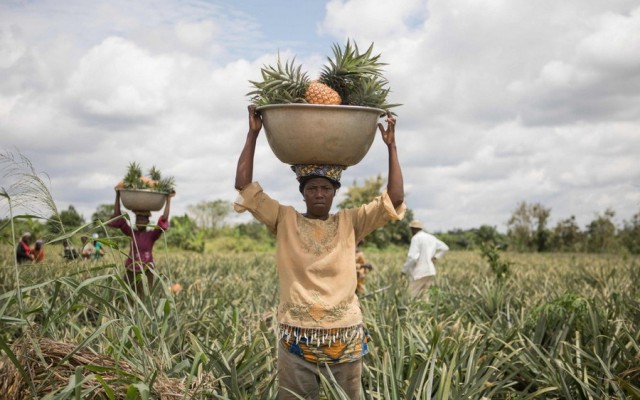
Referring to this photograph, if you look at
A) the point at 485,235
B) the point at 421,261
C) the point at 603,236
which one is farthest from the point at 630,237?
the point at 421,261

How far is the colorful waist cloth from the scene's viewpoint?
9.56ft

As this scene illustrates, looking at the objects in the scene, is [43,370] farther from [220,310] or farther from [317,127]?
[220,310]

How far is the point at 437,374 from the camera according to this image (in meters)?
3.95

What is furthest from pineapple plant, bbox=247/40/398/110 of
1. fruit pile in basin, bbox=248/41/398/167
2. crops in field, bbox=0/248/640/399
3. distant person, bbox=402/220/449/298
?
distant person, bbox=402/220/449/298

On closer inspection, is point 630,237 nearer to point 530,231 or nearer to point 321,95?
point 530,231

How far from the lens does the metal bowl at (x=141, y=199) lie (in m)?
6.77

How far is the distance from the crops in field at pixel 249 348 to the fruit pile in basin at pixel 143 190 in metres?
1.18

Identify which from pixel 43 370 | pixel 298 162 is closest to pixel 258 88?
pixel 298 162

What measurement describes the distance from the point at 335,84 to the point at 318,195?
590mm

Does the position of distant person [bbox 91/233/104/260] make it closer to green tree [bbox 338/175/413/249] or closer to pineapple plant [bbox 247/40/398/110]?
pineapple plant [bbox 247/40/398/110]

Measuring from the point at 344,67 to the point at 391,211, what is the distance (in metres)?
0.77

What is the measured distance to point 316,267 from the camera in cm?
295

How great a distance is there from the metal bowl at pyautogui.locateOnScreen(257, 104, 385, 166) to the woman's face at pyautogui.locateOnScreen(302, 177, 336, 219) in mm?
104

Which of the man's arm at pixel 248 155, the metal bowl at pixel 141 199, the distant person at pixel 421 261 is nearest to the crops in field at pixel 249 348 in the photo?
the man's arm at pixel 248 155
